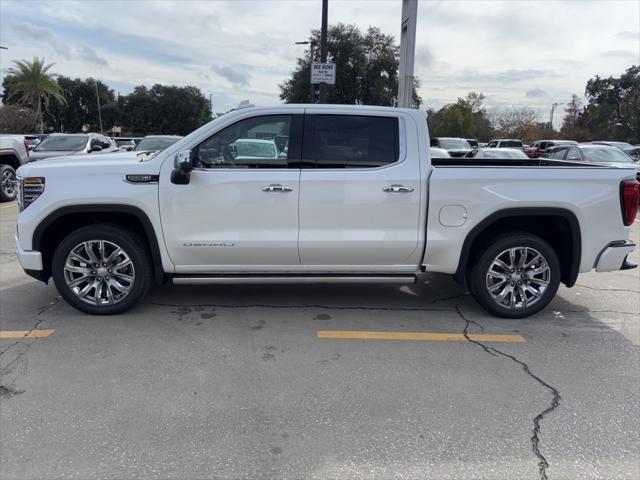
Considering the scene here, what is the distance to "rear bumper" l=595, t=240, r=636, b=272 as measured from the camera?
4.77m

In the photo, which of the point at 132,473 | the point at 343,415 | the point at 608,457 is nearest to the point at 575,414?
the point at 608,457

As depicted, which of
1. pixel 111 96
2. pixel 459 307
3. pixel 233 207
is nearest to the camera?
pixel 233 207

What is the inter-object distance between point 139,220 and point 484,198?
10.3 ft

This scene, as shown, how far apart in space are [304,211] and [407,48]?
27.5ft

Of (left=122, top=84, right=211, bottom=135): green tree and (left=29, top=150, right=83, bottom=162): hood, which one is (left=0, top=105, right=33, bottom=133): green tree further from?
(left=29, top=150, right=83, bottom=162): hood

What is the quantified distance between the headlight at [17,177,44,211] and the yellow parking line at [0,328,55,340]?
1.11 m

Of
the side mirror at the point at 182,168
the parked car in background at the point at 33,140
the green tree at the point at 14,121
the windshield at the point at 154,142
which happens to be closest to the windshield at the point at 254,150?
Answer: the side mirror at the point at 182,168

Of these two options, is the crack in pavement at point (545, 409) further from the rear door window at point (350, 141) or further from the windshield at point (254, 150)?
the windshield at point (254, 150)

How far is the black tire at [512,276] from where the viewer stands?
475 centimetres

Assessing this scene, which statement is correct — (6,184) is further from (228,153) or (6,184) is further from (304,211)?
(304,211)

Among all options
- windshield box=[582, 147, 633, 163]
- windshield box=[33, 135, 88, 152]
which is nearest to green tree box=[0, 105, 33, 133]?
windshield box=[33, 135, 88, 152]

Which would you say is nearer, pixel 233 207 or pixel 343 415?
pixel 343 415

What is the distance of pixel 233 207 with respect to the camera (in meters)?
4.54

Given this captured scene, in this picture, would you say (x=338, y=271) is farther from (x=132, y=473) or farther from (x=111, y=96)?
(x=111, y=96)
